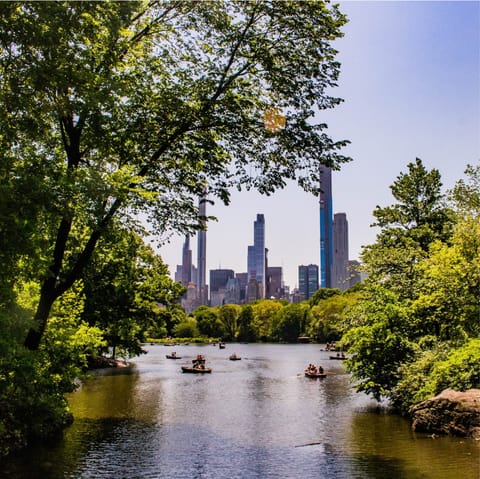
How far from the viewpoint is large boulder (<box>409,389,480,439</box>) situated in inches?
826

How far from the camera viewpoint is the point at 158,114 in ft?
54.7

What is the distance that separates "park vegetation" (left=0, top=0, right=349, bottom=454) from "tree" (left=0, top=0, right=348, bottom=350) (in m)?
0.04

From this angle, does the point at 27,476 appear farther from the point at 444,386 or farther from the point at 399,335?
the point at 399,335

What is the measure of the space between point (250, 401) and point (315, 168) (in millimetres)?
20958

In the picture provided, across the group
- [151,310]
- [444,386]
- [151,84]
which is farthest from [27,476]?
[151,310]

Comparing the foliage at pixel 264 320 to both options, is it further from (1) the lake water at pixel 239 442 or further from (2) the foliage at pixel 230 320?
(1) the lake water at pixel 239 442

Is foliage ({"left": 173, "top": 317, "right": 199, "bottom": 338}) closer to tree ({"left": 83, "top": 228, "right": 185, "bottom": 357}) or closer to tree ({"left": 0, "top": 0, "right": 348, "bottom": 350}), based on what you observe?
tree ({"left": 83, "top": 228, "right": 185, "bottom": 357})

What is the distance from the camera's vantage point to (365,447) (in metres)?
20.5

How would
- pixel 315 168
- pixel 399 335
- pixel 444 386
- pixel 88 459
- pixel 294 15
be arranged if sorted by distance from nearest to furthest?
pixel 294 15 → pixel 315 168 → pixel 88 459 → pixel 444 386 → pixel 399 335

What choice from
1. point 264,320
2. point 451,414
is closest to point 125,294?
point 451,414

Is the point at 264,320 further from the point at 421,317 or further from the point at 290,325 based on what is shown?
the point at 421,317

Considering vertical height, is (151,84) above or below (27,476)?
above

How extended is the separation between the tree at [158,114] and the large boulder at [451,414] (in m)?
11.1

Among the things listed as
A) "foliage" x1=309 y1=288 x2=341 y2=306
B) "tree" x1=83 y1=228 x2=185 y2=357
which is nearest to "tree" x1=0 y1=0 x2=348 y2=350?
"tree" x1=83 y1=228 x2=185 y2=357
